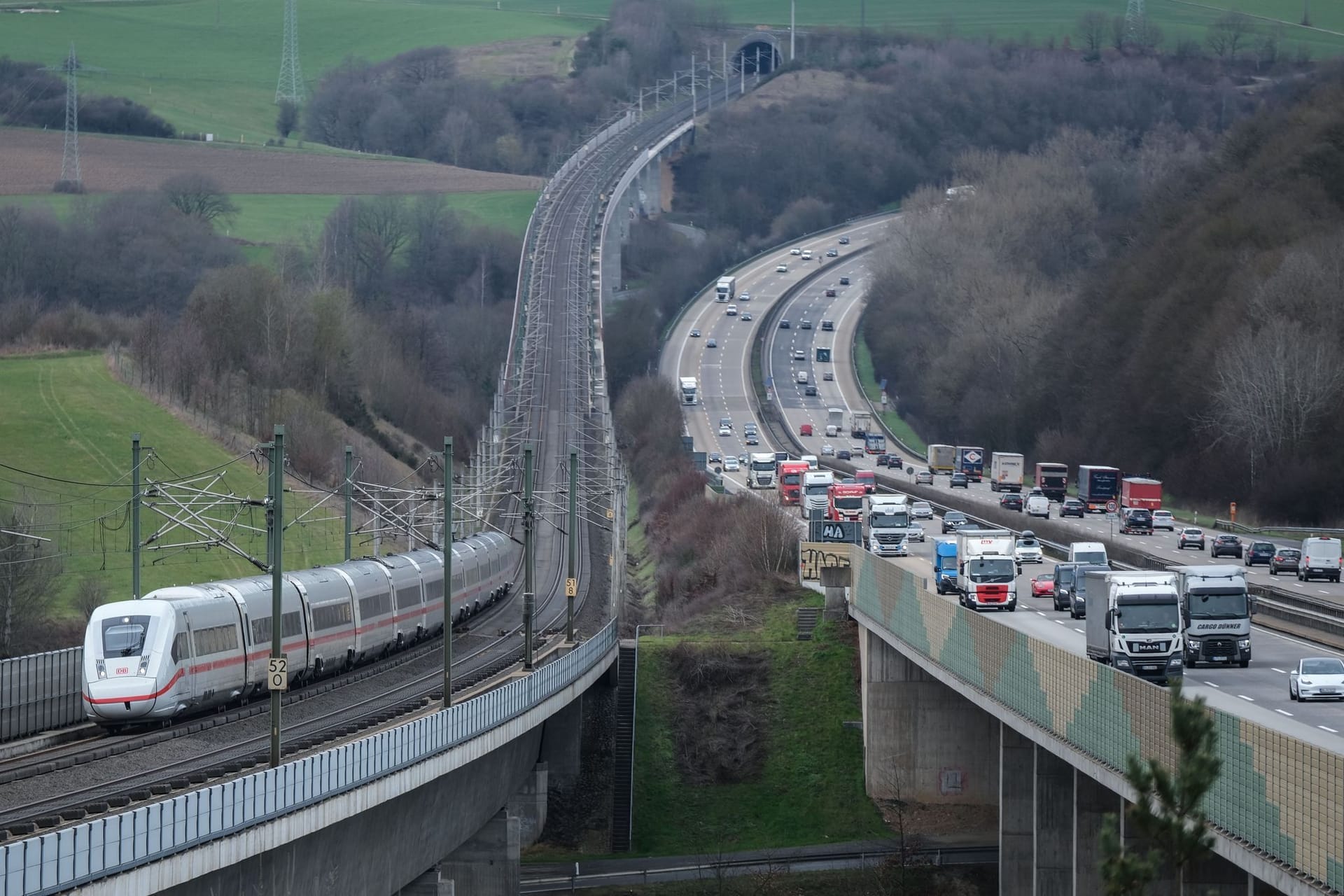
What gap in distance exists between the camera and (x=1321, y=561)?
61250mm

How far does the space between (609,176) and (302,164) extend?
31.1 metres

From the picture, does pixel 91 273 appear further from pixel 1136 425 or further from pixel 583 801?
pixel 583 801

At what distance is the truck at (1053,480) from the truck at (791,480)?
39.7 ft

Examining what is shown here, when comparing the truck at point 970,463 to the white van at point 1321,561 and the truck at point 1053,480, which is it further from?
the white van at point 1321,561

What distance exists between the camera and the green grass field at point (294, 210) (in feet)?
518

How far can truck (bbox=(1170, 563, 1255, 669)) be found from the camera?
39.5 metres

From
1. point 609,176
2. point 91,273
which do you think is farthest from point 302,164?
point 91,273

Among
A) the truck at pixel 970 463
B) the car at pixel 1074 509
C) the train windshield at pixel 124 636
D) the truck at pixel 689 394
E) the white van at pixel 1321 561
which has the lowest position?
the truck at pixel 970 463

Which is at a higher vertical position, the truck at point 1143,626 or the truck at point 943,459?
the truck at point 1143,626

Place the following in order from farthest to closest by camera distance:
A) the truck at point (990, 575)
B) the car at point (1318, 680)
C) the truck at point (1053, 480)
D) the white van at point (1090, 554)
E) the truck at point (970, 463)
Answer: the truck at point (970, 463) < the truck at point (1053, 480) < the white van at point (1090, 554) < the truck at point (990, 575) < the car at point (1318, 680)

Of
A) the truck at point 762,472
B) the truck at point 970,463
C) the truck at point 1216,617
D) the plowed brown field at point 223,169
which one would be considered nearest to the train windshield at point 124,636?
the truck at point 1216,617

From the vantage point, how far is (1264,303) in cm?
10144

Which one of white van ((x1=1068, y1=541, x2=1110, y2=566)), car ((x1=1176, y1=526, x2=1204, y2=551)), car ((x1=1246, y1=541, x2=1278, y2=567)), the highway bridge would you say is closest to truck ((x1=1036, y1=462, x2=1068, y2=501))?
the highway bridge

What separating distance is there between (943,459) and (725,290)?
68056mm
